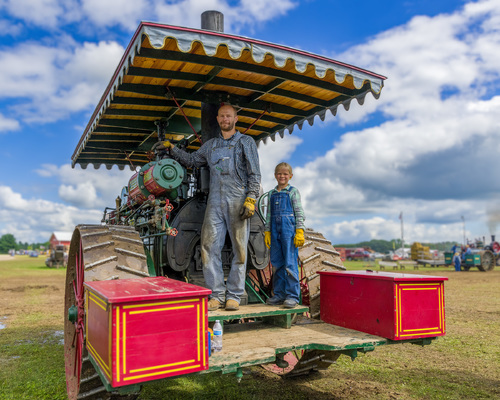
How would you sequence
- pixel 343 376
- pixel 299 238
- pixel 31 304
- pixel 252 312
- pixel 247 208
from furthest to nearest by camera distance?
pixel 31 304 < pixel 343 376 < pixel 299 238 < pixel 247 208 < pixel 252 312

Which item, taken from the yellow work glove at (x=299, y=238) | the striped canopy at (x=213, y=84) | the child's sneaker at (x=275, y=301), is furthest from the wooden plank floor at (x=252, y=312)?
the striped canopy at (x=213, y=84)

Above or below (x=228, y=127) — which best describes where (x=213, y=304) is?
below

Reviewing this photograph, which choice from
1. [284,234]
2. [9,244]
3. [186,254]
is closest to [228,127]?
[284,234]

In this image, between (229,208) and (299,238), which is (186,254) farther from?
(299,238)

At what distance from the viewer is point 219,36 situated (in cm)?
342

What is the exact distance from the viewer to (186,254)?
4387mm

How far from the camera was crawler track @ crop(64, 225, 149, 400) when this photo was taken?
320 centimetres

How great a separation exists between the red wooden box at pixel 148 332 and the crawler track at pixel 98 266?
66 cm

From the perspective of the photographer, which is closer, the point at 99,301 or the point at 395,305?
the point at 99,301

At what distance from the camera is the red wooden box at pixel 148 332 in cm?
233

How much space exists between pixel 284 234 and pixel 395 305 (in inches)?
48.0

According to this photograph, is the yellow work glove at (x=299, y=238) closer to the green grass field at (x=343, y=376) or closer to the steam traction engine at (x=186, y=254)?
the steam traction engine at (x=186, y=254)

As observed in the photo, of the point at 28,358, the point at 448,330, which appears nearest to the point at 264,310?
the point at 28,358

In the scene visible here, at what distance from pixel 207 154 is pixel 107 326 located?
7.12 ft
